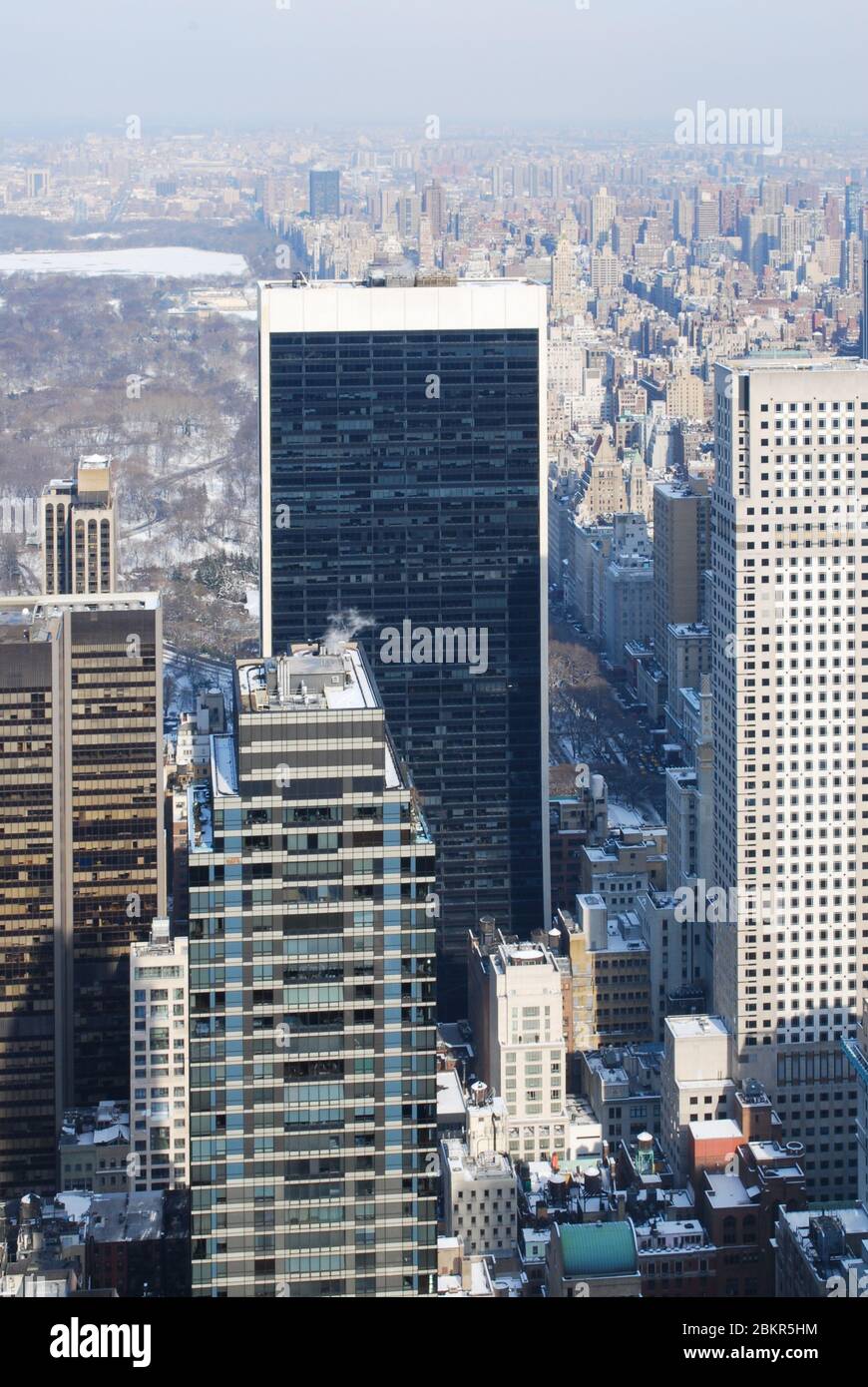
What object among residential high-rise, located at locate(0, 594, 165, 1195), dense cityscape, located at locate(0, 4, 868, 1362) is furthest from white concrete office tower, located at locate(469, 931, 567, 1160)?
Result: residential high-rise, located at locate(0, 594, 165, 1195)

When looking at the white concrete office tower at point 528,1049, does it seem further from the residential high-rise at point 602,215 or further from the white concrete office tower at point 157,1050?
the residential high-rise at point 602,215

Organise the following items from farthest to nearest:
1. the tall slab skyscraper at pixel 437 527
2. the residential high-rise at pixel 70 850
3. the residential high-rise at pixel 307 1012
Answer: the tall slab skyscraper at pixel 437 527, the residential high-rise at pixel 70 850, the residential high-rise at pixel 307 1012

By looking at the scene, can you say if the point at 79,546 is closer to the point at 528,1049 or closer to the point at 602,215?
the point at 528,1049

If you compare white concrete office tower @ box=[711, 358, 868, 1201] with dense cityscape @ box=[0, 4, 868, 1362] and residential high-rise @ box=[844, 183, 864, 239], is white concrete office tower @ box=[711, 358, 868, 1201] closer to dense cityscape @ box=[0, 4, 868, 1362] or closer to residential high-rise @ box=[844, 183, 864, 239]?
dense cityscape @ box=[0, 4, 868, 1362]

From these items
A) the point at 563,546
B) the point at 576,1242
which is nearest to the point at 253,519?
the point at 563,546

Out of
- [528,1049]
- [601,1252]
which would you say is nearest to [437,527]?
[528,1049]

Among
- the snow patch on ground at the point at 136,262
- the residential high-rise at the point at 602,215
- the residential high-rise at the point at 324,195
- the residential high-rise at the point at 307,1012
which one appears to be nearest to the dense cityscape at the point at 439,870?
the residential high-rise at the point at 307,1012
